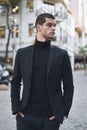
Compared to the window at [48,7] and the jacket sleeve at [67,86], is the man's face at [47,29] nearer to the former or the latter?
the jacket sleeve at [67,86]

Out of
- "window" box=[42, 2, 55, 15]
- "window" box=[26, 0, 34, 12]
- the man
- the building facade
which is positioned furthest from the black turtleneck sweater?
"window" box=[42, 2, 55, 15]

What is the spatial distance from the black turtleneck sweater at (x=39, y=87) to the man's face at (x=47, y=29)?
0.06 metres

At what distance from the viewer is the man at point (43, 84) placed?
4488 mm

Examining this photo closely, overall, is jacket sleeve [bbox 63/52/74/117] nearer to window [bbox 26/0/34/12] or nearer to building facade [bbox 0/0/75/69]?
building facade [bbox 0/0/75/69]

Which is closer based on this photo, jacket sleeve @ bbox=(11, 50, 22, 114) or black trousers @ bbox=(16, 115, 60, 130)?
black trousers @ bbox=(16, 115, 60, 130)

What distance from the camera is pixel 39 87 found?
14.8ft

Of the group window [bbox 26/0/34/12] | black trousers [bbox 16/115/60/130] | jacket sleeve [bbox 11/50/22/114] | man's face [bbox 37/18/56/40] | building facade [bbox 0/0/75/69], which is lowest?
building facade [bbox 0/0/75/69]

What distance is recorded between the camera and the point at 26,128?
14.8 feet

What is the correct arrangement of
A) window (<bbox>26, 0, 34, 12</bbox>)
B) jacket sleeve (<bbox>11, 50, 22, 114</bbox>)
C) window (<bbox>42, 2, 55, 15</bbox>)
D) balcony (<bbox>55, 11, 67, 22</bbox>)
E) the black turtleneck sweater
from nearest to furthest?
the black turtleneck sweater < jacket sleeve (<bbox>11, 50, 22, 114</bbox>) < window (<bbox>26, 0, 34, 12</bbox>) < window (<bbox>42, 2, 55, 15</bbox>) < balcony (<bbox>55, 11, 67, 22</bbox>)

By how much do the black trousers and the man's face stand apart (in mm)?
724

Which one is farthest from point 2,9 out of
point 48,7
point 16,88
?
point 16,88

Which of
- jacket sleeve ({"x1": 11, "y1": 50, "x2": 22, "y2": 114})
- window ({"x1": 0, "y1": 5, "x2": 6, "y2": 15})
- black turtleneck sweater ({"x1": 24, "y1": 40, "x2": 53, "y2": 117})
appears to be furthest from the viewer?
window ({"x1": 0, "y1": 5, "x2": 6, "y2": 15})

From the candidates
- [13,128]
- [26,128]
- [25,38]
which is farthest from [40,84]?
[25,38]

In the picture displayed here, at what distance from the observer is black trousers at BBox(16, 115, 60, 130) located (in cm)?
448
